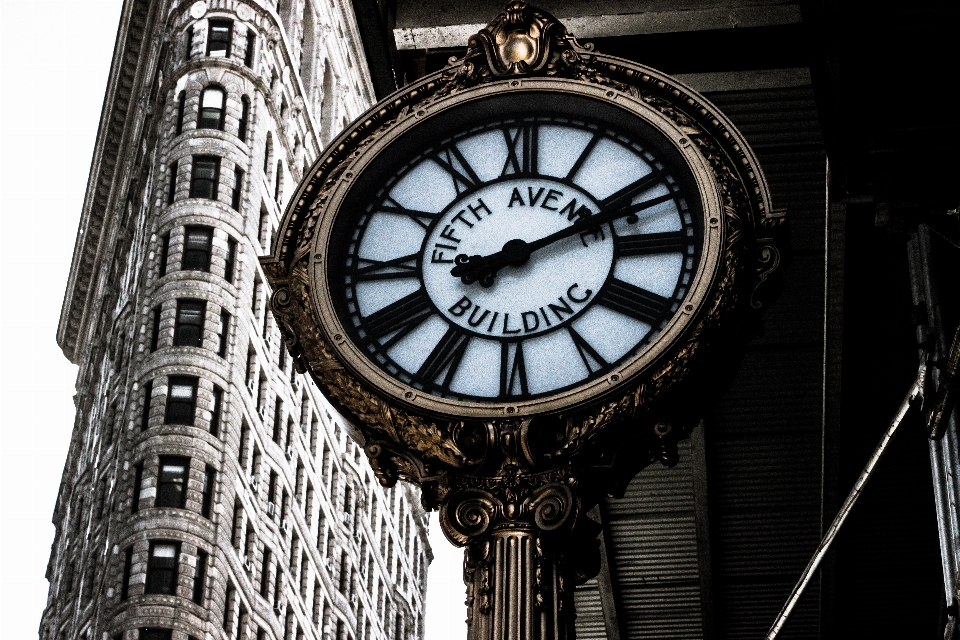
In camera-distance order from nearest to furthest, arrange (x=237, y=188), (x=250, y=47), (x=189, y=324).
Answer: (x=189, y=324) → (x=237, y=188) → (x=250, y=47)

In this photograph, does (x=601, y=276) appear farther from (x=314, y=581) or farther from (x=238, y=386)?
A: (x=314, y=581)

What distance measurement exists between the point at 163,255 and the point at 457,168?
5842cm

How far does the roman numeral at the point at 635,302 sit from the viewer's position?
14.5 ft

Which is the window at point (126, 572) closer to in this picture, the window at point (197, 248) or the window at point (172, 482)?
the window at point (172, 482)

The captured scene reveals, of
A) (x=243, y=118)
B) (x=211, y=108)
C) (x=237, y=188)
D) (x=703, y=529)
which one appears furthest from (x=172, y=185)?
(x=703, y=529)

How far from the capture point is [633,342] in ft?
14.3

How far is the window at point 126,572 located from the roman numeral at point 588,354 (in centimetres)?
5164

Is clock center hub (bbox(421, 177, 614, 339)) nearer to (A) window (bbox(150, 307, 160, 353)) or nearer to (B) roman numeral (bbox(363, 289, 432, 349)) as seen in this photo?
(B) roman numeral (bbox(363, 289, 432, 349))

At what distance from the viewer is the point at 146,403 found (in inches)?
2307

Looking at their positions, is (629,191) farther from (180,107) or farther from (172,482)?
(180,107)

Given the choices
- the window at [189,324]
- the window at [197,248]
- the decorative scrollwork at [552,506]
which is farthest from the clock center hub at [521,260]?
the window at [197,248]

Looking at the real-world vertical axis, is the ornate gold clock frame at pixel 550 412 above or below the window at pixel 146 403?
below

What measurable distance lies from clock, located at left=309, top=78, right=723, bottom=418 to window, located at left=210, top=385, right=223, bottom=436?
177 ft

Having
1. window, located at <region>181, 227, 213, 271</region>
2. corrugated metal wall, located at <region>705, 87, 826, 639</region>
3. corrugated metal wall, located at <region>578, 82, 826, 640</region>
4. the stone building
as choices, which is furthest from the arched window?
corrugated metal wall, located at <region>705, 87, 826, 639</region>
